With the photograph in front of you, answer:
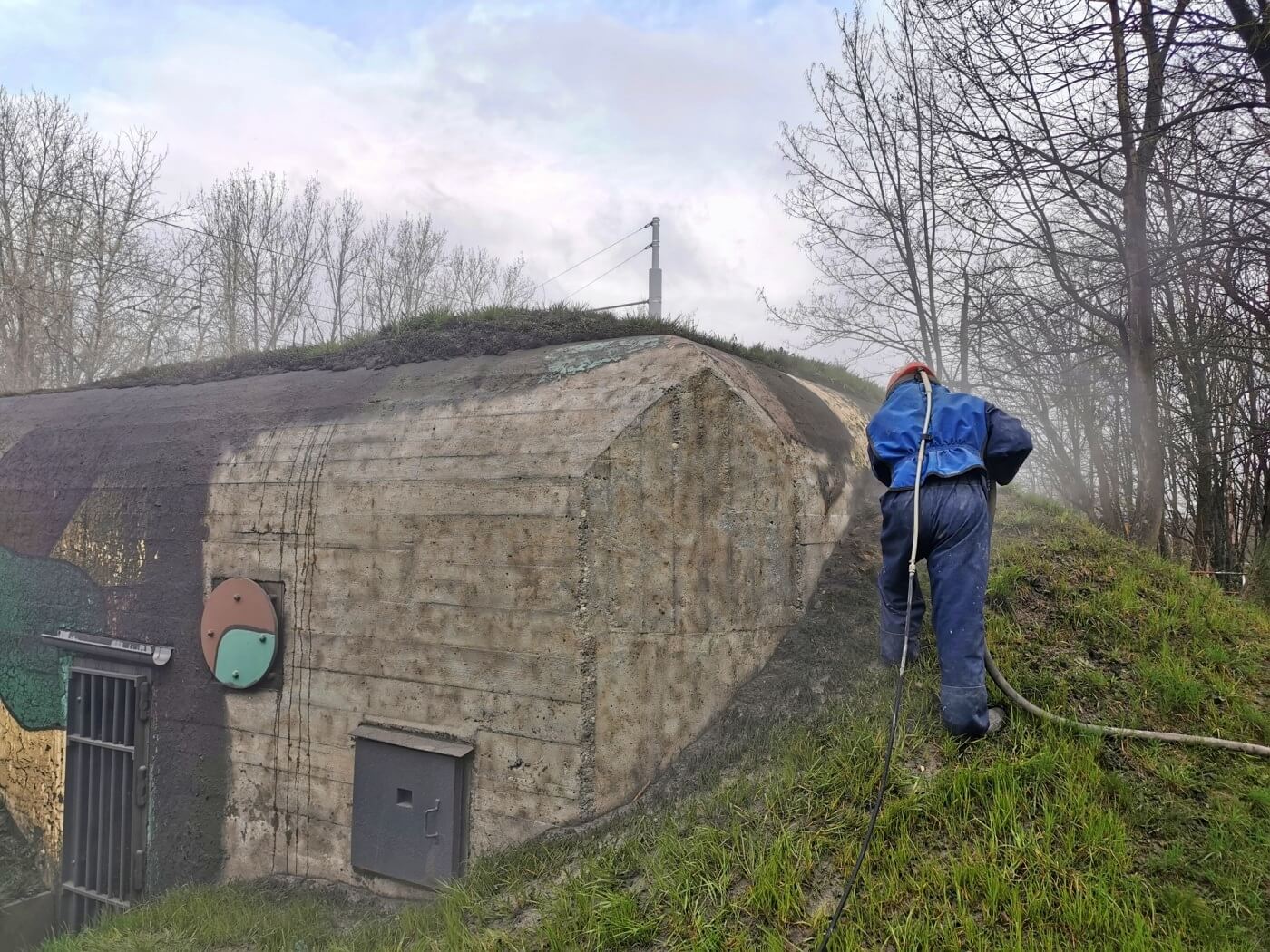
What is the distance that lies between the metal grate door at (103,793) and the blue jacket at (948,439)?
5.70 meters

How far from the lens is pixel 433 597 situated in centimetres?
465

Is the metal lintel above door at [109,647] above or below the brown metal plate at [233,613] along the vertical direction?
below

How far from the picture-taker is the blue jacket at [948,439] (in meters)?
3.65

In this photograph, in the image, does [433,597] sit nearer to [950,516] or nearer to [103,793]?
[950,516]

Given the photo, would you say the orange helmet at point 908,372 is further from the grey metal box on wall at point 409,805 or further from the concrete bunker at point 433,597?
the grey metal box on wall at point 409,805

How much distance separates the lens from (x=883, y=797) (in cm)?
340

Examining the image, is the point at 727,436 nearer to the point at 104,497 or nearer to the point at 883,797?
the point at 883,797

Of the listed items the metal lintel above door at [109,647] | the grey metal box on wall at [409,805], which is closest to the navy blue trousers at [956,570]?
the grey metal box on wall at [409,805]

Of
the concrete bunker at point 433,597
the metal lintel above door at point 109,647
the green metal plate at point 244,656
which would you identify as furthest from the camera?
the metal lintel above door at point 109,647

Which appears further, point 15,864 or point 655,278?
point 655,278

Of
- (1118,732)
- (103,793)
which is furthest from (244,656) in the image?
(1118,732)

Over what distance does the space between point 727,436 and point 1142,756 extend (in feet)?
8.52

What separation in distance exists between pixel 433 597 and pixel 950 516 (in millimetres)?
3009

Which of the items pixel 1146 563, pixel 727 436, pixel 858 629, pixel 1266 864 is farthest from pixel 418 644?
pixel 1146 563
